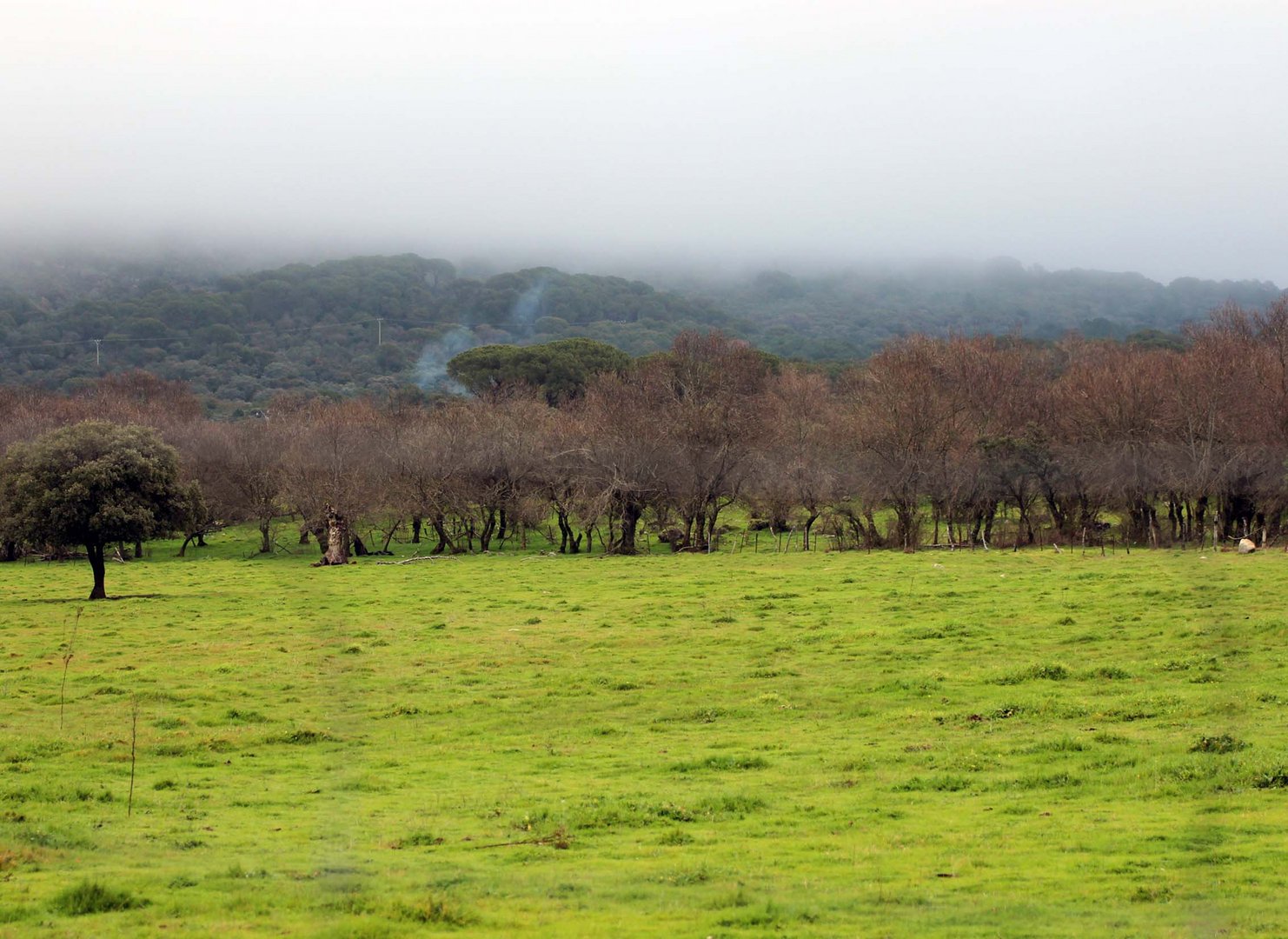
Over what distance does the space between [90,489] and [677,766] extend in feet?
101

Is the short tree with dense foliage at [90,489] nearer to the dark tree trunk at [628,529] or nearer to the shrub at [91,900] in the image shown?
the dark tree trunk at [628,529]

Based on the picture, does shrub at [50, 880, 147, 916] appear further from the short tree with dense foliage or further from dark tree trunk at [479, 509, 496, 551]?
dark tree trunk at [479, 509, 496, 551]

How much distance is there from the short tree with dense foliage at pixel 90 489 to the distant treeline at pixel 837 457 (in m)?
13.9

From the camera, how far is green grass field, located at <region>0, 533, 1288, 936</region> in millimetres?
10578

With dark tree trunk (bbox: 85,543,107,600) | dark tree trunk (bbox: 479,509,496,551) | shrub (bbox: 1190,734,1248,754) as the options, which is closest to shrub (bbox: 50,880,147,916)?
shrub (bbox: 1190,734,1248,754)

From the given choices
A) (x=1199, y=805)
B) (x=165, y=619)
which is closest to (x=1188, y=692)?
(x=1199, y=805)

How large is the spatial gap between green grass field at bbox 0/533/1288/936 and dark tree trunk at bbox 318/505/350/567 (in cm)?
2287

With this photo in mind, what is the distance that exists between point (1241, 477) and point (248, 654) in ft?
141

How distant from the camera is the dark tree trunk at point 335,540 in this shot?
195 feet

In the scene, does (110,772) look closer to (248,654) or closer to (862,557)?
(248,654)

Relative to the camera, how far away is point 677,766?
57.0 ft

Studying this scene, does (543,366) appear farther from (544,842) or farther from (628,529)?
(544,842)

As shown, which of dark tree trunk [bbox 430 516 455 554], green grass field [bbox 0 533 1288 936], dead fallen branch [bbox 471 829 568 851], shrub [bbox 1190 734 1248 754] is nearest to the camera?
green grass field [bbox 0 533 1288 936]

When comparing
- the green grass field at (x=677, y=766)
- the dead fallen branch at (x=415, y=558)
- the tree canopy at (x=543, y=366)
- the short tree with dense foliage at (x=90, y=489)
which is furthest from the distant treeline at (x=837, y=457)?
the tree canopy at (x=543, y=366)
